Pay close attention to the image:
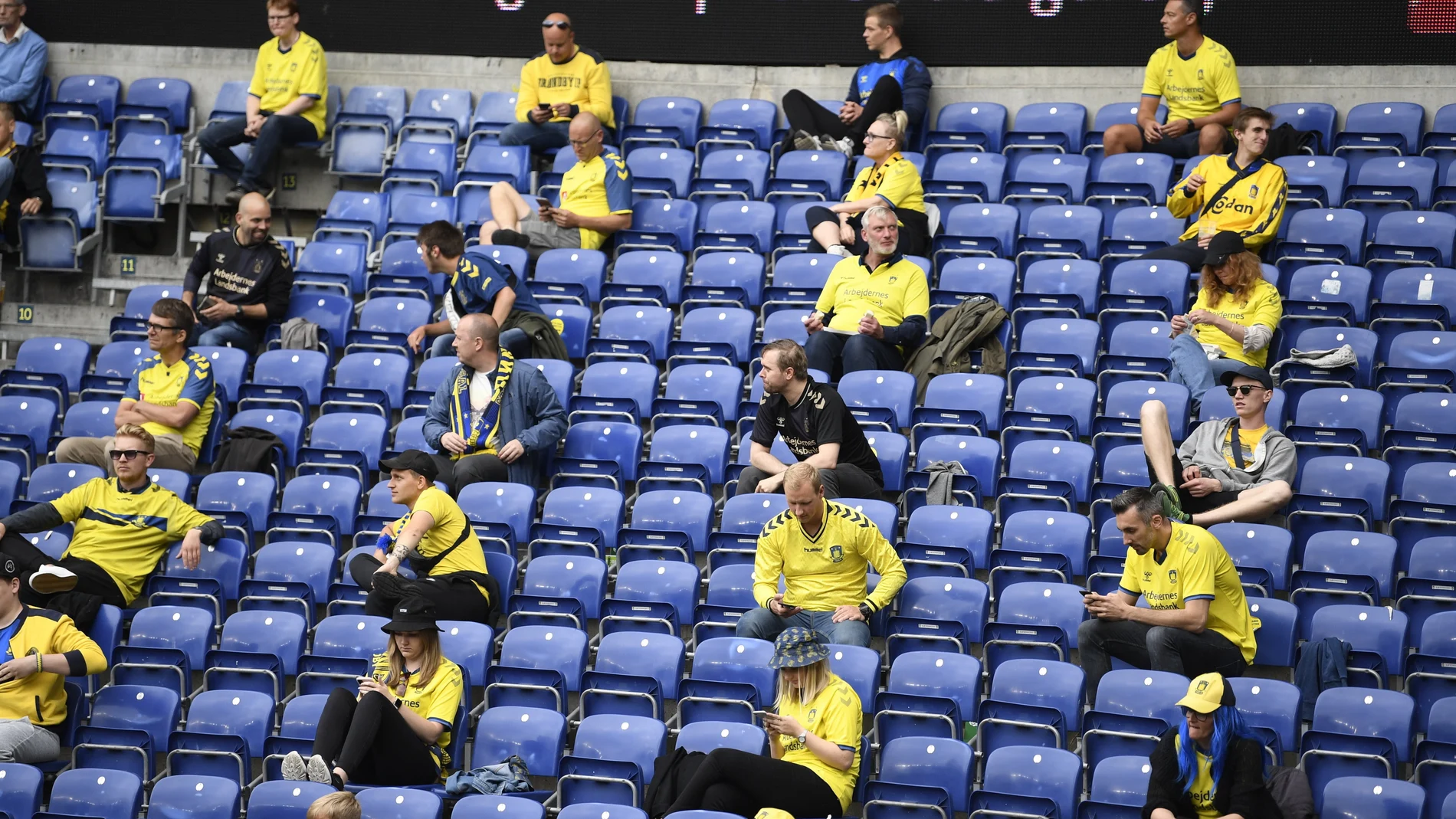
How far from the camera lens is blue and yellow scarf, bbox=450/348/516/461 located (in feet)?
31.4

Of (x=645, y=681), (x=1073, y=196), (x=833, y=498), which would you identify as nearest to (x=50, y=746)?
(x=645, y=681)

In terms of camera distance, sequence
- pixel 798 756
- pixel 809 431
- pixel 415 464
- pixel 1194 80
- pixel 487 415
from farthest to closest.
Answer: pixel 1194 80 → pixel 487 415 → pixel 809 431 → pixel 415 464 → pixel 798 756

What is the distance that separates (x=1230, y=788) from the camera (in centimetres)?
679

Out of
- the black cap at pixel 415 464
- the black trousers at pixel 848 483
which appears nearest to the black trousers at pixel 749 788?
the black trousers at pixel 848 483

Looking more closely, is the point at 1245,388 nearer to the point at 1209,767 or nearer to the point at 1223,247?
the point at 1223,247

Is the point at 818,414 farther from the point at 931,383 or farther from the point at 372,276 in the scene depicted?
the point at 372,276

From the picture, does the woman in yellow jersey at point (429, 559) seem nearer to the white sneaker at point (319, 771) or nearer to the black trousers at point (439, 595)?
the black trousers at point (439, 595)

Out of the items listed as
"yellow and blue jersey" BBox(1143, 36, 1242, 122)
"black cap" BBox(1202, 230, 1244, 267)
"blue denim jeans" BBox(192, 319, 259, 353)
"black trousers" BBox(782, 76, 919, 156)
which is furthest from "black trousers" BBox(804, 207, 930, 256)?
"blue denim jeans" BBox(192, 319, 259, 353)

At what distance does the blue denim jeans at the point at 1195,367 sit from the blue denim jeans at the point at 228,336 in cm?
579

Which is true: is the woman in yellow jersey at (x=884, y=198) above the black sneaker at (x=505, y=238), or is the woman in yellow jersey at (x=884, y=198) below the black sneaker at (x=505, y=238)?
above

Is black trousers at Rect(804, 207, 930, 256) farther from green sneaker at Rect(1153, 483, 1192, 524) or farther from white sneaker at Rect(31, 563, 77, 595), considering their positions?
white sneaker at Rect(31, 563, 77, 595)

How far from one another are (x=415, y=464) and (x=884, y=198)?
3.92 metres

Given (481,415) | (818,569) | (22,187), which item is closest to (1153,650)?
(818,569)

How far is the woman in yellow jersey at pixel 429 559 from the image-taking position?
329 inches
